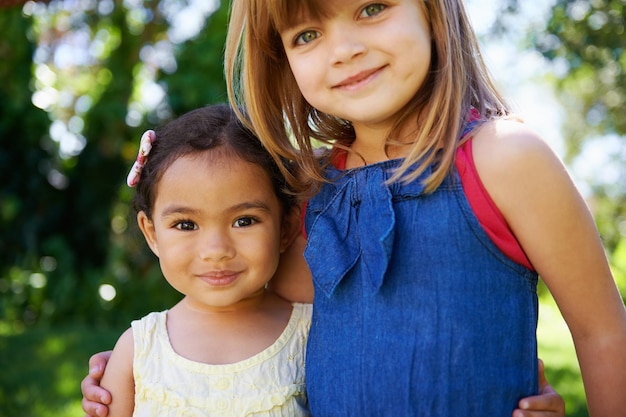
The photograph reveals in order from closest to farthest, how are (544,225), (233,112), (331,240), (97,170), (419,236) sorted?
(544,225)
(419,236)
(331,240)
(233,112)
(97,170)

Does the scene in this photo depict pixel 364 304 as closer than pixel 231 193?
Yes

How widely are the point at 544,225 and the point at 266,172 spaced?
0.88 m

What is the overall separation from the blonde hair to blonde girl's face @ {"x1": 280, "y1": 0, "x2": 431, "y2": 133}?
5cm

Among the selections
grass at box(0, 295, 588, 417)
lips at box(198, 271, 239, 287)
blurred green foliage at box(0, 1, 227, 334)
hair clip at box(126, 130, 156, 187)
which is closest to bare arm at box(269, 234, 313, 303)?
lips at box(198, 271, 239, 287)

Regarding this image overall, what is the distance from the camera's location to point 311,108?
7.54ft

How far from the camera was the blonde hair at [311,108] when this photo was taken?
186 cm

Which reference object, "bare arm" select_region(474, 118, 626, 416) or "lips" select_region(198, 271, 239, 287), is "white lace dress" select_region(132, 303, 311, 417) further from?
"bare arm" select_region(474, 118, 626, 416)

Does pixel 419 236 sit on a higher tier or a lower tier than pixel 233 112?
lower

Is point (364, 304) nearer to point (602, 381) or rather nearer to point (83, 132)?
point (602, 381)

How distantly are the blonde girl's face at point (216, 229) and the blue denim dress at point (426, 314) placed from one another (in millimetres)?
328

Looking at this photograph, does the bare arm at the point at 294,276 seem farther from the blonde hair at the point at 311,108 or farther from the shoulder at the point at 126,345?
the shoulder at the point at 126,345

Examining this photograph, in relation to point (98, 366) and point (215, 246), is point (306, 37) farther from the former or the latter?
point (98, 366)

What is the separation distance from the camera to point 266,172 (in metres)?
2.27

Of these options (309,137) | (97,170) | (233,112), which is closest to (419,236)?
(309,137)
